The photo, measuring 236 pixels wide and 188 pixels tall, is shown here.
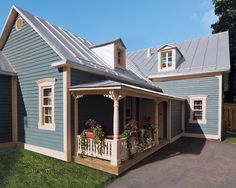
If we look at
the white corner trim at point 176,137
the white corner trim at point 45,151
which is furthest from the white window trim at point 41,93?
the white corner trim at point 176,137

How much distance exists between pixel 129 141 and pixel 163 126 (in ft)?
18.2

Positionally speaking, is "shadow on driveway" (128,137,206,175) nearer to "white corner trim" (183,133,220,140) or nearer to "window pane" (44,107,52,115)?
"white corner trim" (183,133,220,140)

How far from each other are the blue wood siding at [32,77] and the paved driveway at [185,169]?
131 inches

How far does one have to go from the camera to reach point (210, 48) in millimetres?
15211

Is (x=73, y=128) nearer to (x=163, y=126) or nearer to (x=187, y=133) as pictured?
(x=163, y=126)

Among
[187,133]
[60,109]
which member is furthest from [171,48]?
[60,109]

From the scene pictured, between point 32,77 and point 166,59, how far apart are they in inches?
387

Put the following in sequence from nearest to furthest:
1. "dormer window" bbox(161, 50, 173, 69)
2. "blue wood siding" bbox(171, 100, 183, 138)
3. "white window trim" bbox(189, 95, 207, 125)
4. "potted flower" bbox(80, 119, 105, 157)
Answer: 1. "potted flower" bbox(80, 119, 105, 157)
2. "blue wood siding" bbox(171, 100, 183, 138)
3. "white window trim" bbox(189, 95, 207, 125)
4. "dormer window" bbox(161, 50, 173, 69)

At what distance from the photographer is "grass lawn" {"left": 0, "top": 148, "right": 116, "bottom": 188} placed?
5789 mm

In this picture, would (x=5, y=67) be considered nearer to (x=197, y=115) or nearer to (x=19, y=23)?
(x=19, y=23)

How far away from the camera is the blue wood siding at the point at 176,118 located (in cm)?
1267

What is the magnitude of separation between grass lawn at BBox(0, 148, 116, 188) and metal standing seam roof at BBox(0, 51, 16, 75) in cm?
374

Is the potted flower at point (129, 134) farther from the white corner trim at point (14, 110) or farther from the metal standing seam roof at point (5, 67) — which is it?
the metal standing seam roof at point (5, 67)

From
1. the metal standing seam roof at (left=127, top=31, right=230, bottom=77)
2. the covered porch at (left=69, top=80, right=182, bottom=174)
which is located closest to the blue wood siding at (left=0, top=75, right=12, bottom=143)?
the covered porch at (left=69, top=80, right=182, bottom=174)
